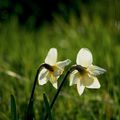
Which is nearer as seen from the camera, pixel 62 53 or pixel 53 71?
pixel 53 71

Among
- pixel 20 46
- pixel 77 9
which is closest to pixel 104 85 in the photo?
pixel 20 46

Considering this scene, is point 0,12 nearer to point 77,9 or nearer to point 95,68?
point 77,9

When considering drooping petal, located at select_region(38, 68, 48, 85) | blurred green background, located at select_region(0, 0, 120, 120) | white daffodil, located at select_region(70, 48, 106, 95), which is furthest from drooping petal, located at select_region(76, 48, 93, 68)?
blurred green background, located at select_region(0, 0, 120, 120)

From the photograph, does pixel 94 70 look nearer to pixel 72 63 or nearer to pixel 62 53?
pixel 72 63

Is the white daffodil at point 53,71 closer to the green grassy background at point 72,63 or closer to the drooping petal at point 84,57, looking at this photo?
the drooping petal at point 84,57

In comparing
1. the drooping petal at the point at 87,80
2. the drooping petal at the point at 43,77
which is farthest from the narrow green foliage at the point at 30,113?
the drooping petal at the point at 87,80

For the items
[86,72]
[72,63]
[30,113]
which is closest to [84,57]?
[86,72]
